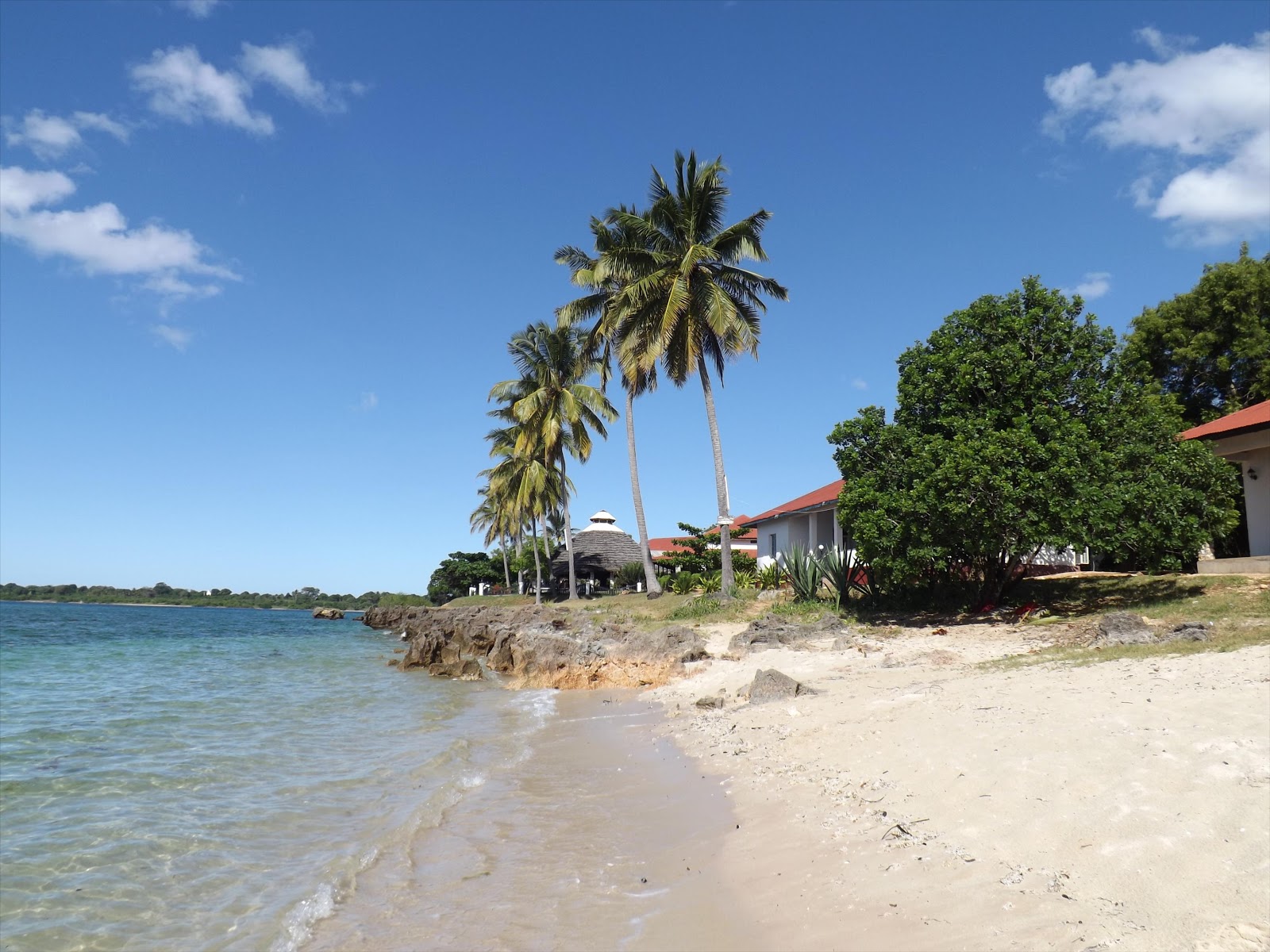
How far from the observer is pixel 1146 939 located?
10.00 ft

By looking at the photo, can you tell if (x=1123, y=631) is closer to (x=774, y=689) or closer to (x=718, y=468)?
(x=774, y=689)

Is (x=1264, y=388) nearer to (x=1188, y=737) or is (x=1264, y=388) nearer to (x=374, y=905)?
(x=1188, y=737)

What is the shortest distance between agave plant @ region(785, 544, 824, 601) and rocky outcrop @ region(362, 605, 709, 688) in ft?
12.7

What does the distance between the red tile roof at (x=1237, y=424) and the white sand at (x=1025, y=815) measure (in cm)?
1105

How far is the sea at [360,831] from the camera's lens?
4.52m

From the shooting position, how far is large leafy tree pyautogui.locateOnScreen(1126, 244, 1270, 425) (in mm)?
24094

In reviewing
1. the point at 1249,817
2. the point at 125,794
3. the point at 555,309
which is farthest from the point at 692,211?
the point at 1249,817

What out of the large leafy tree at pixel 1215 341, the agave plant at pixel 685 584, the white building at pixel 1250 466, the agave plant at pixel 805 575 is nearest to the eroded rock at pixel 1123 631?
the white building at pixel 1250 466

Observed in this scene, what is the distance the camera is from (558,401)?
35312 millimetres

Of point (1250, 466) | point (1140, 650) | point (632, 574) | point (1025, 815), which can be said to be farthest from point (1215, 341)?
point (1025, 815)

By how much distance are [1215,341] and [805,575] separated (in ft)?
55.7

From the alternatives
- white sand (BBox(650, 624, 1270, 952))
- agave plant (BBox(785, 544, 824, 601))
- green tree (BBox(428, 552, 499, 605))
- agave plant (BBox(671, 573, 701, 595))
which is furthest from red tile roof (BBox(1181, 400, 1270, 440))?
green tree (BBox(428, 552, 499, 605))

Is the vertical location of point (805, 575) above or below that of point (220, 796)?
above

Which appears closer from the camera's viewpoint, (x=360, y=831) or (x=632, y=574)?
(x=360, y=831)
